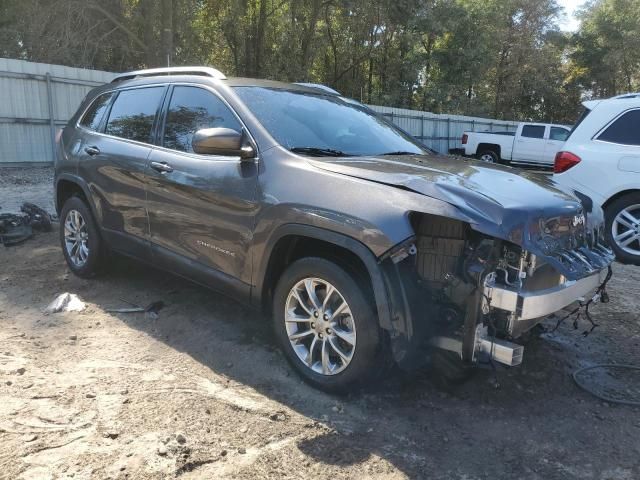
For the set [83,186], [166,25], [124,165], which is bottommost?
[83,186]

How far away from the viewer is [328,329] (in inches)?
128

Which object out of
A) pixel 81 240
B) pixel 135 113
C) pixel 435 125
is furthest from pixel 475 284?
pixel 435 125

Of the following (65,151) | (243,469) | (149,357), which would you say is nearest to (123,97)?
(65,151)

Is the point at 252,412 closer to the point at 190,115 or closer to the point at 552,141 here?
the point at 190,115

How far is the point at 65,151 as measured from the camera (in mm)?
5457

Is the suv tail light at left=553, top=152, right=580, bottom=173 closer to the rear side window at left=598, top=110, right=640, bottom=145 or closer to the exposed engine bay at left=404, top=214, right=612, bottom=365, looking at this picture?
the rear side window at left=598, top=110, right=640, bottom=145

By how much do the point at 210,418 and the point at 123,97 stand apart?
3.16m

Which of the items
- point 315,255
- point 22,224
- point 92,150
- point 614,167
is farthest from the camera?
point 22,224

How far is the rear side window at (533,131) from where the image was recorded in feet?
65.6

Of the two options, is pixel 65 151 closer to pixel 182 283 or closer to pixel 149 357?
pixel 182 283

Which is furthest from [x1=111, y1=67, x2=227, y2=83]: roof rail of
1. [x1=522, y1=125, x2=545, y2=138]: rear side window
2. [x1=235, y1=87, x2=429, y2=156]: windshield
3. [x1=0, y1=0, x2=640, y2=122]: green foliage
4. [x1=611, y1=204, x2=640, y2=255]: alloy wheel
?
[x1=522, y1=125, x2=545, y2=138]: rear side window

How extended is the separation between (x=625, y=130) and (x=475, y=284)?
5089 mm

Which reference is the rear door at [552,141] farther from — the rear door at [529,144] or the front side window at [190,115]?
the front side window at [190,115]

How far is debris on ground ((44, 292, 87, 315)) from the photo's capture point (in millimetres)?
4637
